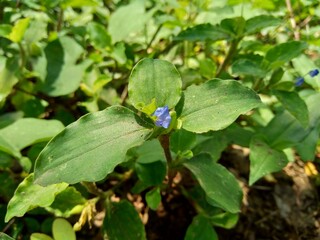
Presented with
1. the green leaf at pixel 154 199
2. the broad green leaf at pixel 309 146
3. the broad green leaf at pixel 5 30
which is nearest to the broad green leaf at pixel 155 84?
the green leaf at pixel 154 199

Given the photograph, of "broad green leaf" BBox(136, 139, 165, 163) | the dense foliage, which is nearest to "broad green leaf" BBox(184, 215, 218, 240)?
the dense foliage

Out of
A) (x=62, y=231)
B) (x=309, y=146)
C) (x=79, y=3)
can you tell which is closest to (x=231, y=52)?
(x=309, y=146)

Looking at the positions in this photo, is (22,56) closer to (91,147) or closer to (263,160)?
(91,147)

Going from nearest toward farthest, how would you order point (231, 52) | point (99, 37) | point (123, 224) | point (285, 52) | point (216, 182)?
point (216, 182) → point (123, 224) → point (285, 52) → point (231, 52) → point (99, 37)

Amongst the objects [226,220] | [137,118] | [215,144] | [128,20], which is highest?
[137,118]

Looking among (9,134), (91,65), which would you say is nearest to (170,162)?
(9,134)

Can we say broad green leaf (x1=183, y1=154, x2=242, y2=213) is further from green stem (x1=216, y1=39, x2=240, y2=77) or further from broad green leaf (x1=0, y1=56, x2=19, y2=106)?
broad green leaf (x1=0, y1=56, x2=19, y2=106)

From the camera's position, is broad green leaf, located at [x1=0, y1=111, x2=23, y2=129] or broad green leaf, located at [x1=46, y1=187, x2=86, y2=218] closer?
broad green leaf, located at [x1=46, y1=187, x2=86, y2=218]

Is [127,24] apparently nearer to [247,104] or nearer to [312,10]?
[312,10]
